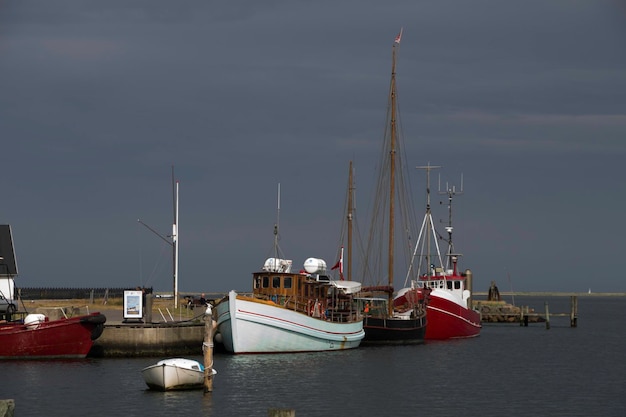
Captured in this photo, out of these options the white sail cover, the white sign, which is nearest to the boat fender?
the white sign

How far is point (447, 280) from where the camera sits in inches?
3479

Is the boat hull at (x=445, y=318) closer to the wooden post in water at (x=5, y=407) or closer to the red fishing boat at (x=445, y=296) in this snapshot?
the red fishing boat at (x=445, y=296)

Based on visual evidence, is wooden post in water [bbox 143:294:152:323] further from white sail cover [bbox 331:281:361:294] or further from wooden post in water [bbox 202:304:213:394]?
wooden post in water [bbox 202:304:213:394]

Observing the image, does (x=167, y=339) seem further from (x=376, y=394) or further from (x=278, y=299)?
(x=376, y=394)

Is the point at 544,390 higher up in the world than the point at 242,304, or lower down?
lower down

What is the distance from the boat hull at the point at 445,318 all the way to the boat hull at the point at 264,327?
1901cm

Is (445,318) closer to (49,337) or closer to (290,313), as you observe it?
(290,313)

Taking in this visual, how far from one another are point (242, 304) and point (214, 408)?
1599 centimetres

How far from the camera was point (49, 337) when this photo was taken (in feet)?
179

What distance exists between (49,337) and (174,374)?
12.8m

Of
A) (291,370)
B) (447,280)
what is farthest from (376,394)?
(447,280)

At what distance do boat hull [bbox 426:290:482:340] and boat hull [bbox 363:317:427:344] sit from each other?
5.10 metres

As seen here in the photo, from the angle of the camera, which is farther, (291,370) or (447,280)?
(447,280)

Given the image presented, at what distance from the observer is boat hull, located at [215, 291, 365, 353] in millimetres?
57344
